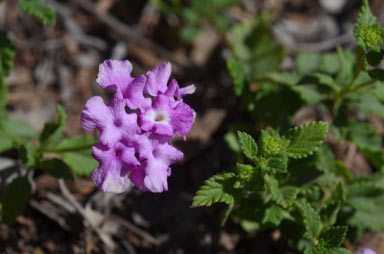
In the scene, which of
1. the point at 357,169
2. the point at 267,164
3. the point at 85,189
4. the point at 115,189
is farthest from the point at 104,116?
the point at 357,169

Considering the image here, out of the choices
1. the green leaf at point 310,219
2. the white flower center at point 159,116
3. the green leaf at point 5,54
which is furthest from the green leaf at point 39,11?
the green leaf at point 310,219

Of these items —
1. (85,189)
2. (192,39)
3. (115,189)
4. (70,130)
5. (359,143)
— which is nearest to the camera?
(115,189)

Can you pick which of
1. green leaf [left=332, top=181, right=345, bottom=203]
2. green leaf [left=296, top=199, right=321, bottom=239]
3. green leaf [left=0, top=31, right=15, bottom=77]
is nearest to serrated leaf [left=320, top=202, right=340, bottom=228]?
green leaf [left=332, top=181, right=345, bottom=203]

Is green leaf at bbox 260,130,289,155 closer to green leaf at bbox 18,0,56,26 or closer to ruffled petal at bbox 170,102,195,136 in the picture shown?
ruffled petal at bbox 170,102,195,136

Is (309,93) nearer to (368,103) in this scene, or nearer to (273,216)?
(368,103)

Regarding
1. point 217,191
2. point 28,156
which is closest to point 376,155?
point 217,191

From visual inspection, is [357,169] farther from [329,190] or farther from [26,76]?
[26,76]

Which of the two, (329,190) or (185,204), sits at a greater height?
(329,190)
